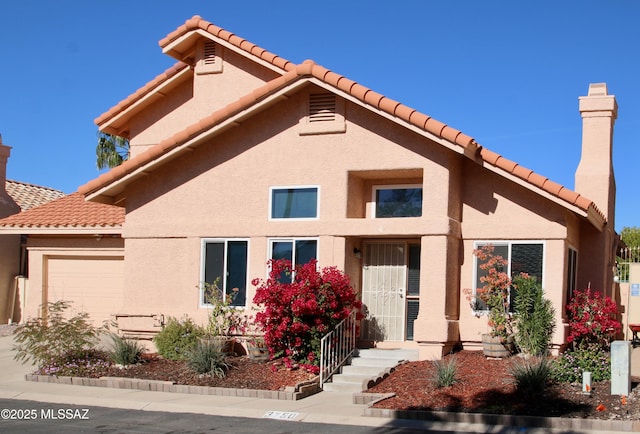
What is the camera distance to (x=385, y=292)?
1738cm

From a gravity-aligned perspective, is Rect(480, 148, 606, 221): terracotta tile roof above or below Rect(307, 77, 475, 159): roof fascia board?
below

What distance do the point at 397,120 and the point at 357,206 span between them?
7.46 feet

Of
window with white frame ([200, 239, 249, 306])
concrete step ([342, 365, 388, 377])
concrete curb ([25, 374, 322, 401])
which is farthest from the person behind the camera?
window with white frame ([200, 239, 249, 306])

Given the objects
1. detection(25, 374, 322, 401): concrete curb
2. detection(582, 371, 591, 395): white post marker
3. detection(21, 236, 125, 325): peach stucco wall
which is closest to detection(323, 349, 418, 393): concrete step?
detection(25, 374, 322, 401): concrete curb

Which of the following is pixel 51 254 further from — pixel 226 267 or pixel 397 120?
pixel 397 120

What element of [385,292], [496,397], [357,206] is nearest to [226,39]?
[357,206]

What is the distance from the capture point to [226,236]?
17734 mm

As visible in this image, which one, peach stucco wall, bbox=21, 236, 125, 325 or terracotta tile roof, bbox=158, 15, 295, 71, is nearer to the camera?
terracotta tile roof, bbox=158, 15, 295, 71

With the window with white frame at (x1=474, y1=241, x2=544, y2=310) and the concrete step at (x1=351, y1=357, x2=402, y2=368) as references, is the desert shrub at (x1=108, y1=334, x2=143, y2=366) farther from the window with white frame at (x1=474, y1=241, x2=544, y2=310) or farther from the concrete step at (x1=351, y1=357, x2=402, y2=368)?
the window with white frame at (x1=474, y1=241, x2=544, y2=310)

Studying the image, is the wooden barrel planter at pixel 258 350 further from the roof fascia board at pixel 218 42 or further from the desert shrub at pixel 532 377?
the roof fascia board at pixel 218 42

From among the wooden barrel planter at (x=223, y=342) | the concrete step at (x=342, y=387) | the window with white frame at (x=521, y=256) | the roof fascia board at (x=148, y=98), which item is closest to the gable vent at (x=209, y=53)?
the roof fascia board at (x=148, y=98)

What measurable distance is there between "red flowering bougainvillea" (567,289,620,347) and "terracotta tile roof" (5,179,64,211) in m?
17.7

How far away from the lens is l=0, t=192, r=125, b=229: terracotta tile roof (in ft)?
69.2

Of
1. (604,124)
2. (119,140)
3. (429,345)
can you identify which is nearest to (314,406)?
(429,345)
